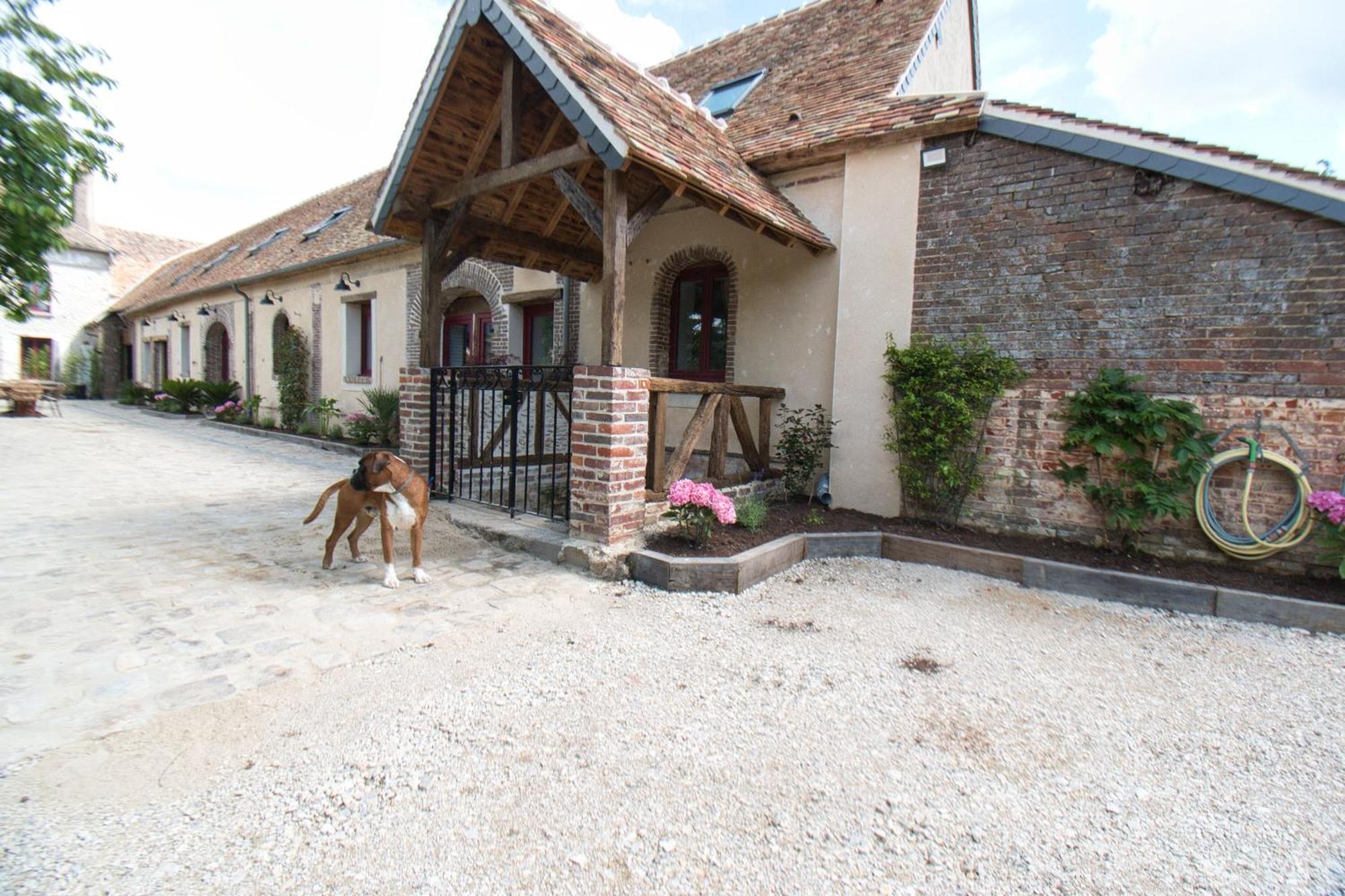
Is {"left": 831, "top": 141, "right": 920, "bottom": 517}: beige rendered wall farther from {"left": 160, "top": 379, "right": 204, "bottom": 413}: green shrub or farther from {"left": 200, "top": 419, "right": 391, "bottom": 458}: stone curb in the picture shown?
{"left": 160, "top": 379, "right": 204, "bottom": 413}: green shrub

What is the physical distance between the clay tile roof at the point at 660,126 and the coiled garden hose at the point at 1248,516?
3.62 metres

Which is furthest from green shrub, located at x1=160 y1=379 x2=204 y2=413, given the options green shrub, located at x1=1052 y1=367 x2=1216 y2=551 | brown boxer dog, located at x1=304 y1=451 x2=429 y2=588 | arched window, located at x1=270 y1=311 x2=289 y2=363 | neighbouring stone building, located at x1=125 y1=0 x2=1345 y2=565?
green shrub, located at x1=1052 y1=367 x2=1216 y2=551

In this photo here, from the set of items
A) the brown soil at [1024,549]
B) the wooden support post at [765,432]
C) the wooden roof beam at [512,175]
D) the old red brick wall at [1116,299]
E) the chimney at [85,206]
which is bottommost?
the brown soil at [1024,549]

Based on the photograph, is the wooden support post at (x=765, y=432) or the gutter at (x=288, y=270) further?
the gutter at (x=288, y=270)

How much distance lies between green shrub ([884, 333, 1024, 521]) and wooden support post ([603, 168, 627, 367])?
2699 mm

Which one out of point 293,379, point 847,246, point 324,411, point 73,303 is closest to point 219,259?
point 293,379

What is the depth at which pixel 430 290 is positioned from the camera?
5867 mm

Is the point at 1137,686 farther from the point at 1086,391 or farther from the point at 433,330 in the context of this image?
the point at 433,330

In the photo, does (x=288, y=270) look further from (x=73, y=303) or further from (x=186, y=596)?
(x=73, y=303)

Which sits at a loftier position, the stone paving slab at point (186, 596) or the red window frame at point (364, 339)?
the red window frame at point (364, 339)

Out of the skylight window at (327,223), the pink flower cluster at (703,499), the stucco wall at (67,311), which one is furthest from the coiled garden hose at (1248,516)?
the stucco wall at (67,311)

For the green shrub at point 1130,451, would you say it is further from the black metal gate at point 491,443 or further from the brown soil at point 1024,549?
the black metal gate at point 491,443

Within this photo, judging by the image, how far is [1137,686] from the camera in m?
3.01

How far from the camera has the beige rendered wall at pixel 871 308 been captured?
5.69m
